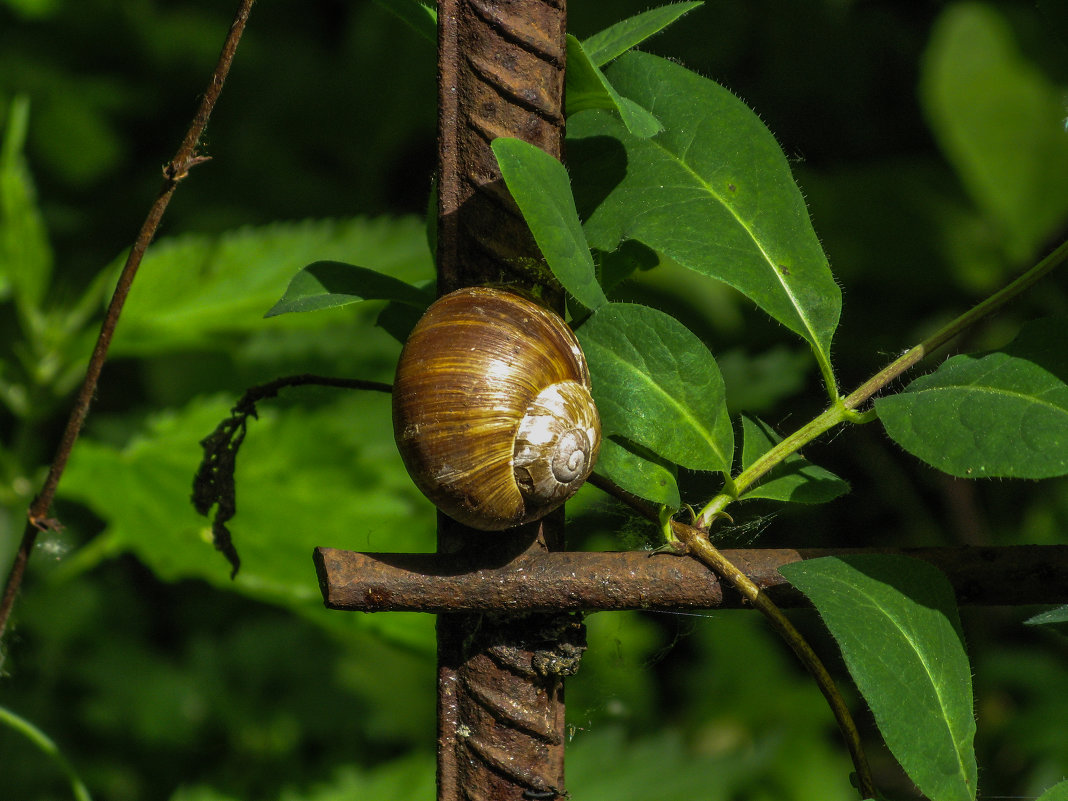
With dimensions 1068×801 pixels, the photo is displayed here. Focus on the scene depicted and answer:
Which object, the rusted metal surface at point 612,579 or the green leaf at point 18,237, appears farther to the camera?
the green leaf at point 18,237

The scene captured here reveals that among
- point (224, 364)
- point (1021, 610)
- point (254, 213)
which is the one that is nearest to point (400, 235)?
point (224, 364)

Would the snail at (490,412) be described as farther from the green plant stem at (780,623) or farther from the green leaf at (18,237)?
the green leaf at (18,237)

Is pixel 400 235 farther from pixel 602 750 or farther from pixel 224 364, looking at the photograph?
pixel 602 750

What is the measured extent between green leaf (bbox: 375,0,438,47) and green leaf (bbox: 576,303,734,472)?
0.23 m

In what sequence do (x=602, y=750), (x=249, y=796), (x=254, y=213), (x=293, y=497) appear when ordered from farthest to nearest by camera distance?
(x=254, y=213), (x=249, y=796), (x=602, y=750), (x=293, y=497)

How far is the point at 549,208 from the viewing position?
534 mm

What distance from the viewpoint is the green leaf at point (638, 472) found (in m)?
0.60

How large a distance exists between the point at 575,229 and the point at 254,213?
A: 2188 millimetres

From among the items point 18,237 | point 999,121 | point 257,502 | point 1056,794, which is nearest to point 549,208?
point 1056,794

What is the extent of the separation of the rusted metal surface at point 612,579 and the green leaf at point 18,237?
2.76 feet

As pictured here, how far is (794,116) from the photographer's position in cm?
274

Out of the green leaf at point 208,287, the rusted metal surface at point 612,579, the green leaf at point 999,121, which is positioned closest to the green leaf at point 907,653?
the rusted metal surface at point 612,579

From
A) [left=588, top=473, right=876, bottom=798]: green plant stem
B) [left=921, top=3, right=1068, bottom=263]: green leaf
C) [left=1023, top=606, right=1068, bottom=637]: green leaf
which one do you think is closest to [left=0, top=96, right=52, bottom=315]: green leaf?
[left=588, top=473, right=876, bottom=798]: green plant stem

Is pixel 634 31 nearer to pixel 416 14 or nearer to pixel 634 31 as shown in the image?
pixel 634 31
